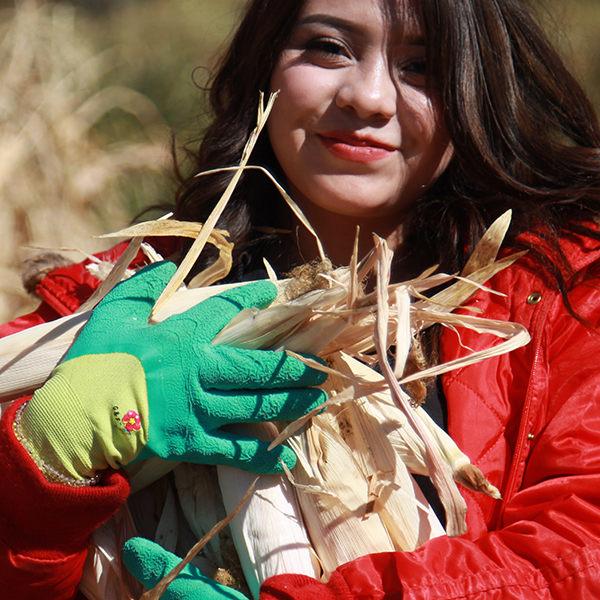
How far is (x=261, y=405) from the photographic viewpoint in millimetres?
1107

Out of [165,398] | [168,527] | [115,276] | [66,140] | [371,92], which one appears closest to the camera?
[165,398]

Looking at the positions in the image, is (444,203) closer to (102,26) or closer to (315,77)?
(315,77)

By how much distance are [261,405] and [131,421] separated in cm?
24

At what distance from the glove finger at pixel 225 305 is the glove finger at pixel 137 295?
0.34 ft

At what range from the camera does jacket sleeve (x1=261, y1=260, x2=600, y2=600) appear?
1.01m

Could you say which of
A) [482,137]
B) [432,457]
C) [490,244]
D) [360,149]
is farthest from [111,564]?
[482,137]

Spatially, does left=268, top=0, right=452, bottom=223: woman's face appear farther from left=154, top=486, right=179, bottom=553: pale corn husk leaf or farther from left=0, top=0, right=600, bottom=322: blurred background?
left=0, top=0, right=600, bottom=322: blurred background

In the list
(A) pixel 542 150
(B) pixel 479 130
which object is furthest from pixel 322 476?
(A) pixel 542 150

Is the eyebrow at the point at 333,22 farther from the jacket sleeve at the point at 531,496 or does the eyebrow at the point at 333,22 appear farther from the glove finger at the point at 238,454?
the glove finger at the point at 238,454

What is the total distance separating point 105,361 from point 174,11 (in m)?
5.95

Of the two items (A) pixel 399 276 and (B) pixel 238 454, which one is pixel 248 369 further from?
(A) pixel 399 276

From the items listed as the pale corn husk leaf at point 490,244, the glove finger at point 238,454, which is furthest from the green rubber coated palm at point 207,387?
the pale corn husk leaf at point 490,244

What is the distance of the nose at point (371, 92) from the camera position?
1500 millimetres

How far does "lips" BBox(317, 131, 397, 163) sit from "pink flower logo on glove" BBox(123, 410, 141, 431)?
2.89 ft
